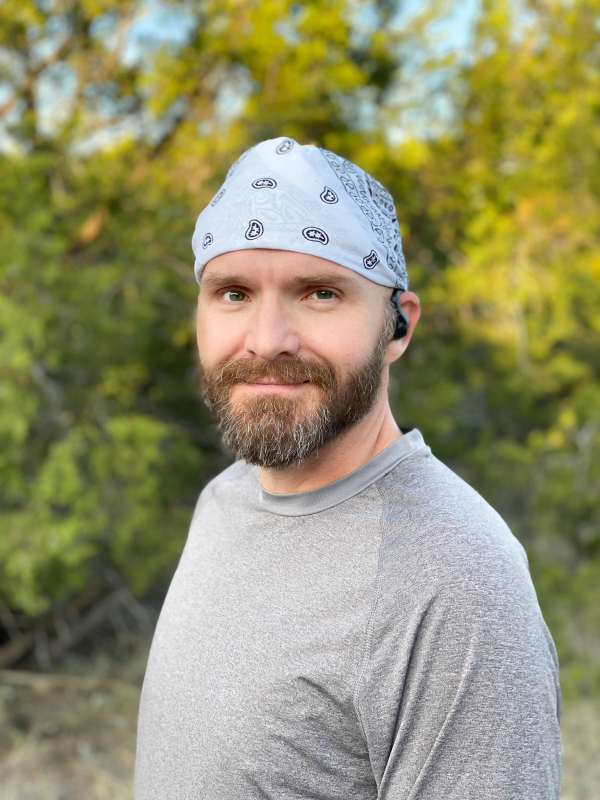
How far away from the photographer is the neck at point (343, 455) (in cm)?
108

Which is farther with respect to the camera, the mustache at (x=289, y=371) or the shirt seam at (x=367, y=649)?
the mustache at (x=289, y=371)

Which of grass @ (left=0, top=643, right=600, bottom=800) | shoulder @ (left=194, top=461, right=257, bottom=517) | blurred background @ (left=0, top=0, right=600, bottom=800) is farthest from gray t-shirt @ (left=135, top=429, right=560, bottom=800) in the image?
grass @ (left=0, top=643, right=600, bottom=800)

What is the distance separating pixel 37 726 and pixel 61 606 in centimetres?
84

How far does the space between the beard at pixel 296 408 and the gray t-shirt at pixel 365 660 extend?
80mm

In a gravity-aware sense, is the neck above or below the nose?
below

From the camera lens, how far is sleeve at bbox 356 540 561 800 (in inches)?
32.5

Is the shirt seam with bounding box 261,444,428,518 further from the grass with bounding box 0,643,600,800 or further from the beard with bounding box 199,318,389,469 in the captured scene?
the grass with bounding box 0,643,600,800

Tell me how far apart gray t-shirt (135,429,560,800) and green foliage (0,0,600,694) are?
267 cm

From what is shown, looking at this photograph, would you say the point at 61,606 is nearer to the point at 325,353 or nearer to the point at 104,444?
the point at 104,444

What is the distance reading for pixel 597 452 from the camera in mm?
6418

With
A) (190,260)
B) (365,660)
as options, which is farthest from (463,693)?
(190,260)

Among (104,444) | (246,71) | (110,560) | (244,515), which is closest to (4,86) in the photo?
(246,71)

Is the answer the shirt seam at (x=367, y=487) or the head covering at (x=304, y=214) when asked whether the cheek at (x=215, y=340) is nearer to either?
the head covering at (x=304, y=214)

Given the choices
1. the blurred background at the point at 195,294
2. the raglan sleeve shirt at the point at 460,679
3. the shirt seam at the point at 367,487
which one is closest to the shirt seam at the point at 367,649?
the raglan sleeve shirt at the point at 460,679
